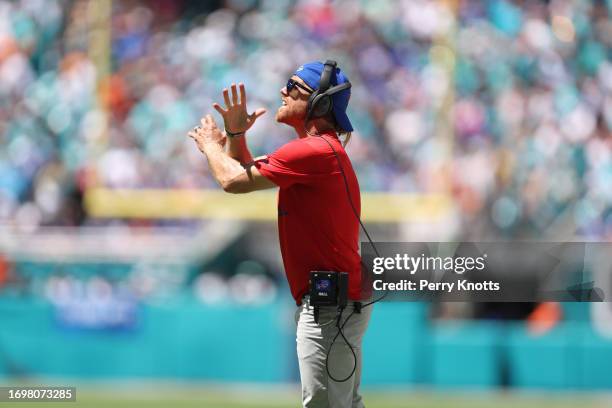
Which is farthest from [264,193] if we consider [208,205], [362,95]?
[362,95]

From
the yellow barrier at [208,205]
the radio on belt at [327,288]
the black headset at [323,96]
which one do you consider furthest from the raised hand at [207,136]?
the yellow barrier at [208,205]

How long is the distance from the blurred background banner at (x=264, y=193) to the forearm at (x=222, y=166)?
4.80 metres

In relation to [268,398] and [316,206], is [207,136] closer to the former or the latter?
[316,206]

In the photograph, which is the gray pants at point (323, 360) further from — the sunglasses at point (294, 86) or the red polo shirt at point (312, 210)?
the sunglasses at point (294, 86)

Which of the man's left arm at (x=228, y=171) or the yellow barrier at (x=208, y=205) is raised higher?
the yellow barrier at (x=208, y=205)

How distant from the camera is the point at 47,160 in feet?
45.2

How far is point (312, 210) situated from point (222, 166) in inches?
17.0

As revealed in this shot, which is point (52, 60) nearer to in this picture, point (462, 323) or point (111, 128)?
point (111, 128)

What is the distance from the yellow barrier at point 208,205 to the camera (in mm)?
12703

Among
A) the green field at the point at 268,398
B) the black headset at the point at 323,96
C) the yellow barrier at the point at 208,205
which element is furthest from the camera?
the yellow barrier at the point at 208,205

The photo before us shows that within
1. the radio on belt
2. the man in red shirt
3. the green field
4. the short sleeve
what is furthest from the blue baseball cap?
the green field

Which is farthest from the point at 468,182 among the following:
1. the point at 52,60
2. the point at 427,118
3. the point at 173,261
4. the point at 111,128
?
the point at 52,60

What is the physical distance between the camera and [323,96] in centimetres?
494

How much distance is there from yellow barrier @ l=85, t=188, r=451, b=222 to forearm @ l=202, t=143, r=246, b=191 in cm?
772
